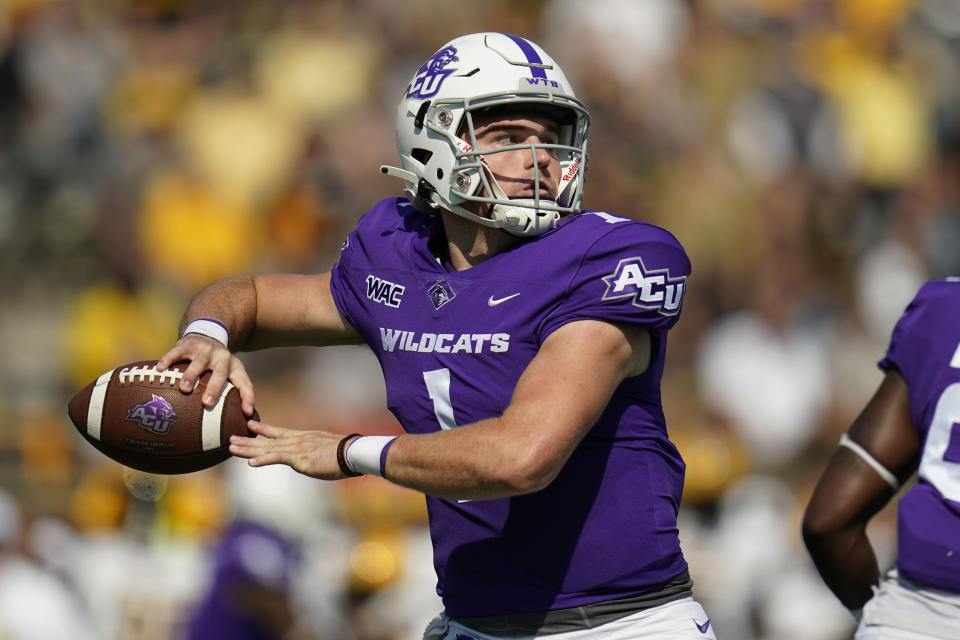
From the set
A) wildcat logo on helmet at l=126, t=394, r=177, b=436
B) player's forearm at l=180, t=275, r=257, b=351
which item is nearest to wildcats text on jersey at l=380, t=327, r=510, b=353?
player's forearm at l=180, t=275, r=257, b=351

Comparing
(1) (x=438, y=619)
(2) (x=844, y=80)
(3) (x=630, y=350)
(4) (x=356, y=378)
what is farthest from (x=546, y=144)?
(2) (x=844, y=80)

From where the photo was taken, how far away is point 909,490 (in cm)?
324

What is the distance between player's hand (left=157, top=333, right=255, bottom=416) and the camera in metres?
2.99

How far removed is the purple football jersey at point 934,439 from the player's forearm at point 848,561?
23 cm

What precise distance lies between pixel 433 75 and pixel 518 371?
85 cm

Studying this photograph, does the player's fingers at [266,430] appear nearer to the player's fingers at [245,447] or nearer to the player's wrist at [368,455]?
the player's fingers at [245,447]

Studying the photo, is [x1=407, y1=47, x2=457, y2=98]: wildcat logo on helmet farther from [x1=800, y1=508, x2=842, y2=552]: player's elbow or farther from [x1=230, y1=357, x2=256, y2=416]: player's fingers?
[x1=800, y1=508, x2=842, y2=552]: player's elbow

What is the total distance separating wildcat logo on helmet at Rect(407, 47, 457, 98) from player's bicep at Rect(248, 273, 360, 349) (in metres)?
0.62

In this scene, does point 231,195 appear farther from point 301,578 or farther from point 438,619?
point 438,619

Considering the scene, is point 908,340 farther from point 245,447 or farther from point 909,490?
point 245,447

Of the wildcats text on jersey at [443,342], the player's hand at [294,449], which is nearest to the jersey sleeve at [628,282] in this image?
the wildcats text on jersey at [443,342]

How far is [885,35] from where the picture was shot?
9.96 meters

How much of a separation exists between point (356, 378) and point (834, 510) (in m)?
4.34

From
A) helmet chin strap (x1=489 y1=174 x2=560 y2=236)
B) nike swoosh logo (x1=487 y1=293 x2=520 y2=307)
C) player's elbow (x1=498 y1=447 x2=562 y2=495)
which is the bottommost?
player's elbow (x1=498 y1=447 x2=562 y2=495)
